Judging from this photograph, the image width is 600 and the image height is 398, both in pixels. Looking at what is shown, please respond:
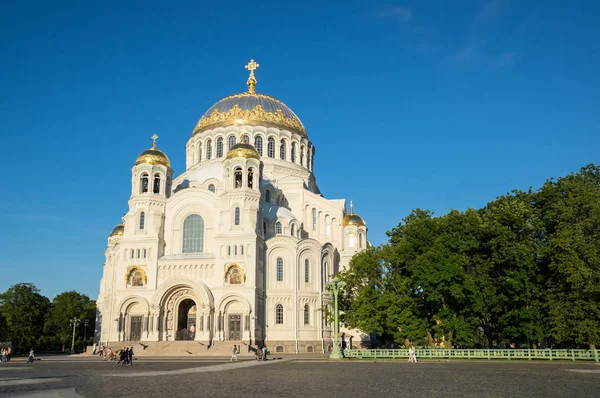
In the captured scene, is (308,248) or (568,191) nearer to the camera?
(568,191)

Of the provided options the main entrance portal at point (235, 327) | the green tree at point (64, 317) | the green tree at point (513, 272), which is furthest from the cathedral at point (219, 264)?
the green tree at point (64, 317)

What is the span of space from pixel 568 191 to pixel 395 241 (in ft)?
41.1

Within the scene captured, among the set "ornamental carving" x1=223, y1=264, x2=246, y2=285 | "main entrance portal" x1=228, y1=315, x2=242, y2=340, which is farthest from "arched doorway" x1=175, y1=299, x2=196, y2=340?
"ornamental carving" x1=223, y1=264, x2=246, y2=285

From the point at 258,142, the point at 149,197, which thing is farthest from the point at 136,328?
the point at 258,142

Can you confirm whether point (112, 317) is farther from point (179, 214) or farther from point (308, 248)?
point (308, 248)

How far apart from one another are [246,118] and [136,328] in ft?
87.9

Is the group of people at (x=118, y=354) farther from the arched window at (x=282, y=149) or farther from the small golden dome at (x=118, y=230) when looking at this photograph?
the arched window at (x=282, y=149)

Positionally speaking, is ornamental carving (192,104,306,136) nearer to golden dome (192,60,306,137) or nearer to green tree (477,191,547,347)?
golden dome (192,60,306,137)

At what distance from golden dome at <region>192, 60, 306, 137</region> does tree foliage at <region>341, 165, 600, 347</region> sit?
29.0m

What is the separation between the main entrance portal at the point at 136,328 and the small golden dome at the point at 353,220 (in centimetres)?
2352

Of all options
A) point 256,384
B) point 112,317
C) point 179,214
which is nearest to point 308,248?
point 179,214

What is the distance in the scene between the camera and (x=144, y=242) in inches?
2080

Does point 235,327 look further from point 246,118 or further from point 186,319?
point 246,118

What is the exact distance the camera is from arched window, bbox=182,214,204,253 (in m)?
54.2
